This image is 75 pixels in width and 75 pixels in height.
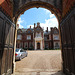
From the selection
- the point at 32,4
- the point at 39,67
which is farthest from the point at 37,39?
the point at 32,4

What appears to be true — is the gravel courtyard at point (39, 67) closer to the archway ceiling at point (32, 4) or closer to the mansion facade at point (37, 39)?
the archway ceiling at point (32, 4)

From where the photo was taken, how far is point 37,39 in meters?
27.3

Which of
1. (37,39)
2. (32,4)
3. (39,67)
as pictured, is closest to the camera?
(32,4)

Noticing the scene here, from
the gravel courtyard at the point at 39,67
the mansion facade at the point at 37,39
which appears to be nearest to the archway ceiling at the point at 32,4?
the gravel courtyard at the point at 39,67

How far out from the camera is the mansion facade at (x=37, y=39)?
27.6 m

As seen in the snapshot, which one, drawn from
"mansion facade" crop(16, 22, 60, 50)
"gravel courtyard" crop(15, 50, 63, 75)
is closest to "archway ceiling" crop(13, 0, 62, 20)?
"gravel courtyard" crop(15, 50, 63, 75)

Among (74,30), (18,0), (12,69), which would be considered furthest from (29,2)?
(12,69)

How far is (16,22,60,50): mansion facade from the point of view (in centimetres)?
2764

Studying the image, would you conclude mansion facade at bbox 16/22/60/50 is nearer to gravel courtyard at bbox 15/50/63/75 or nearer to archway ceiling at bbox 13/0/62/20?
gravel courtyard at bbox 15/50/63/75

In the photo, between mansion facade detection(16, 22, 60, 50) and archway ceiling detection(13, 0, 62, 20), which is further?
mansion facade detection(16, 22, 60, 50)

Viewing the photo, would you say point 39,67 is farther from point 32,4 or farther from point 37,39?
point 37,39

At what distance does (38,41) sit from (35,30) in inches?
205

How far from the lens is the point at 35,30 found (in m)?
28.3

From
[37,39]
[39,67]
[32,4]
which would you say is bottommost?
[39,67]
